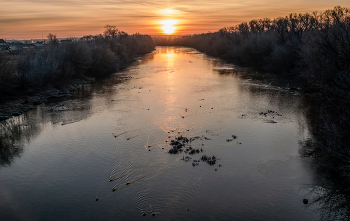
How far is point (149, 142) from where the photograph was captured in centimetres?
2038

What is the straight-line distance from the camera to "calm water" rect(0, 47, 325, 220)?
13.0 m

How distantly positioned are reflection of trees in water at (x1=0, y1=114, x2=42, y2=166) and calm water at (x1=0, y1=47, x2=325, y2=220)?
8 cm

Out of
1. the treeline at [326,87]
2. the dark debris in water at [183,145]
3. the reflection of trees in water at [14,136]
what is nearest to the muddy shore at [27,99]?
the reflection of trees in water at [14,136]

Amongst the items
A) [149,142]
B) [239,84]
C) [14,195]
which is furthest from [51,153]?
[239,84]

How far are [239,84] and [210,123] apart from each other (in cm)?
1936

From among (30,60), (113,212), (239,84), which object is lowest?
(113,212)

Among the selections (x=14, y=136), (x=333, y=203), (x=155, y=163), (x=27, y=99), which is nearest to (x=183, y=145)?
(x=155, y=163)

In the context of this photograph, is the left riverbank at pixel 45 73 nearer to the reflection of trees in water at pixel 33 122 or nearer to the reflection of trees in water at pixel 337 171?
the reflection of trees in water at pixel 33 122

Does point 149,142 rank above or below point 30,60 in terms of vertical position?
below

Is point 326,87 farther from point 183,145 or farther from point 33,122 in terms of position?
point 33,122

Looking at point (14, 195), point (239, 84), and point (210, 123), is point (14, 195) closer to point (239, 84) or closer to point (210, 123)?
point (210, 123)

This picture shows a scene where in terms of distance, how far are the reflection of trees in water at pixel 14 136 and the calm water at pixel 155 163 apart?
0.08 metres

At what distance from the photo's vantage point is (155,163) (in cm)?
1722

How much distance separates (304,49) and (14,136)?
34366 millimetres
